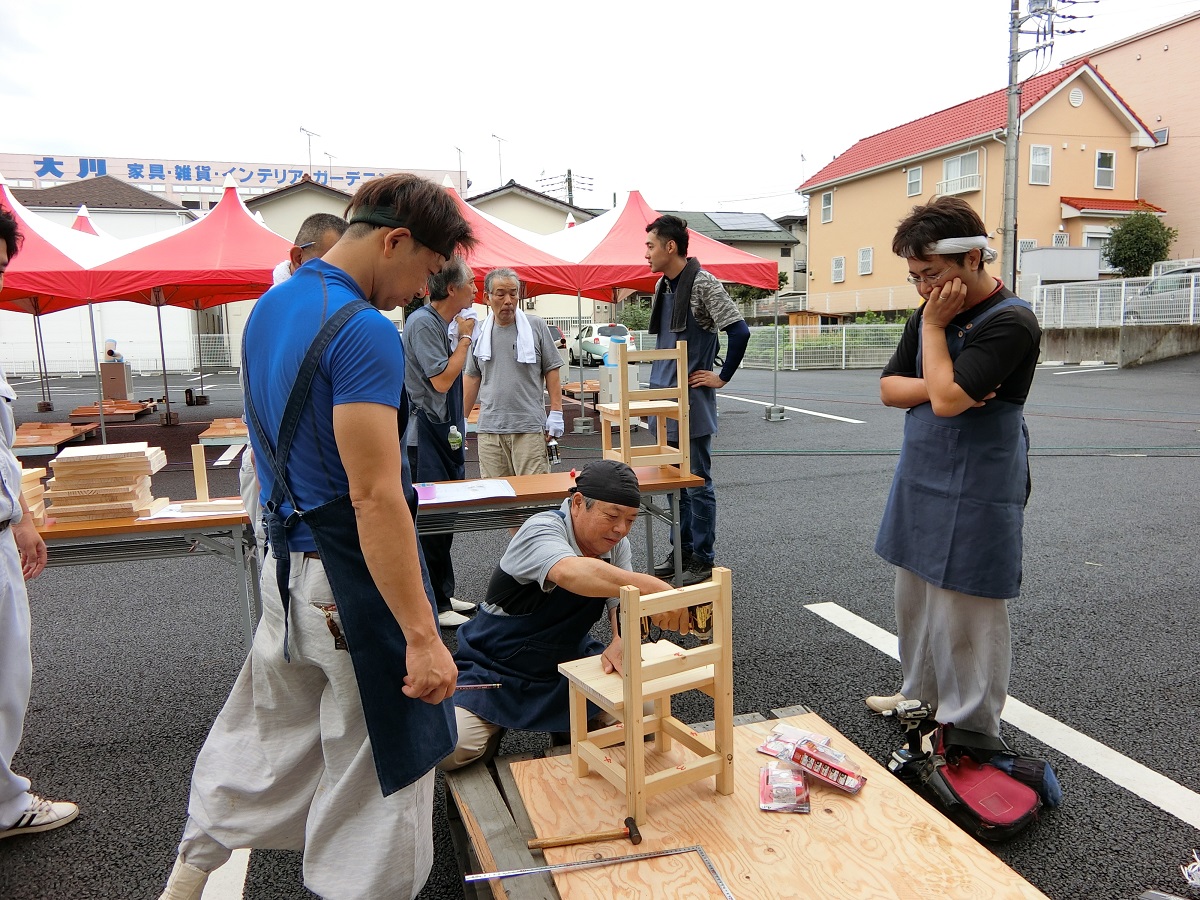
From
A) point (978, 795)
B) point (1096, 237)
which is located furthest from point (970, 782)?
point (1096, 237)

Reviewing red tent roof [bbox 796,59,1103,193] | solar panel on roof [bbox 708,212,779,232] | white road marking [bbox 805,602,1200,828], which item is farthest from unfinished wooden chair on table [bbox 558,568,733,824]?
solar panel on roof [bbox 708,212,779,232]

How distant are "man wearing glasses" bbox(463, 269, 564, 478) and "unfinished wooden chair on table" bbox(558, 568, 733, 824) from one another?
279cm

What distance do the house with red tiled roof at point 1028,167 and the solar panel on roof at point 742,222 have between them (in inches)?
374

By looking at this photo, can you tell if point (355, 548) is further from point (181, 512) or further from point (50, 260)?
point (50, 260)

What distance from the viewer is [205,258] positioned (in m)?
9.46

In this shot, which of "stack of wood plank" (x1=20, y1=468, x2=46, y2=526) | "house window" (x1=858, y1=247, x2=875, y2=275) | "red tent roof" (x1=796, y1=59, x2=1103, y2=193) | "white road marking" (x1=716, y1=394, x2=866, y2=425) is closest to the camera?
"stack of wood plank" (x1=20, y1=468, x2=46, y2=526)

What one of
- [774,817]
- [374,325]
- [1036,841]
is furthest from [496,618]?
[1036,841]

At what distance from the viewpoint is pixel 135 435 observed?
12.3 m

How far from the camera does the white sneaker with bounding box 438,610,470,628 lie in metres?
4.26

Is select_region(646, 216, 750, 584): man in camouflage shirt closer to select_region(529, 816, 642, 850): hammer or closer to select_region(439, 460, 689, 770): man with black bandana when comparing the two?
select_region(439, 460, 689, 770): man with black bandana

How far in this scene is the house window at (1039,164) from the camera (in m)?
27.6

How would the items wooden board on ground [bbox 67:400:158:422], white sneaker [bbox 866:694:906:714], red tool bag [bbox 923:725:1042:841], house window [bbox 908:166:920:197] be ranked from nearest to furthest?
red tool bag [bbox 923:725:1042:841] < white sneaker [bbox 866:694:906:714] < wooden board on ground [bbox 67:400:158:422] < house window [bbox 908:166:920:197]

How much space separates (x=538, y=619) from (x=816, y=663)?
1.69 metres

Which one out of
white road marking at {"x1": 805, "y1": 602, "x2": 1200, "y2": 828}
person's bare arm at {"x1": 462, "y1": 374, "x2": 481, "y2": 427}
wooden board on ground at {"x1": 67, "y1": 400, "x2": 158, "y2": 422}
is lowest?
white road marking at {"x1": 805, "y1": 602, "x2": 1200, "y2": 828}
